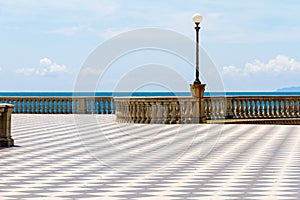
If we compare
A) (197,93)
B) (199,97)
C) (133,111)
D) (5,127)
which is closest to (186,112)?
(199,97)

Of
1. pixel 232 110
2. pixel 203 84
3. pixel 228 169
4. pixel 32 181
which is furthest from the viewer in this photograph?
pixel 232 110

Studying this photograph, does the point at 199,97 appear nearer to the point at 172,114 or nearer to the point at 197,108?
the point at 197,108

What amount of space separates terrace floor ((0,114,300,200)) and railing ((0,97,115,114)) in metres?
9.96

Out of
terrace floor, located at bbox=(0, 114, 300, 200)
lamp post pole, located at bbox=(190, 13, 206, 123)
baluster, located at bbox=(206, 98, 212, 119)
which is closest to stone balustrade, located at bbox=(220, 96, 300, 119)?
baluster, located at bbox=(206, 98, 212, 119)

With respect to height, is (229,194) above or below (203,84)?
below

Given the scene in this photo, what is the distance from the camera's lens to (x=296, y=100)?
25.1 m

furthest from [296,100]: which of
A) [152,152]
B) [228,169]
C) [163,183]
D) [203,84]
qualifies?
[163,183]

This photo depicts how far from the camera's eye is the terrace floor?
26.2ft

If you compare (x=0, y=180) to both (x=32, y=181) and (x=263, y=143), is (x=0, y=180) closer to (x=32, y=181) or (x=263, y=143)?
(x=32, y=181)

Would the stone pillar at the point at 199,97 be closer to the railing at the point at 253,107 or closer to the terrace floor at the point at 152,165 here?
the railing at the point at 253,107

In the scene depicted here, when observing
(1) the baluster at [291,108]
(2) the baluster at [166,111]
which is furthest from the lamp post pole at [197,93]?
(1) the baluster at [291,108]

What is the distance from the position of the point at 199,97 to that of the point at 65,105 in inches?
382

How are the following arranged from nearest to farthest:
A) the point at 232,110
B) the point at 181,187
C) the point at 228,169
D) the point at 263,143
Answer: the point at 181,187 < the point at 228,169 < the point at 263,143 < the point at 232,110

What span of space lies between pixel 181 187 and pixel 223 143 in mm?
6565
